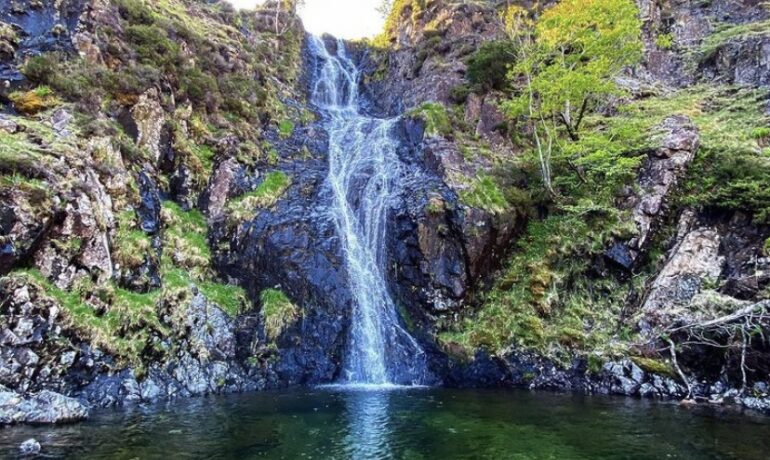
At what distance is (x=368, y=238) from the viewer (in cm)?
2192

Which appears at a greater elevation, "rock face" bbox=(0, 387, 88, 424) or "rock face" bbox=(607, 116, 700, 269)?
"rock face" bbox=(607, 116, 700, 269)

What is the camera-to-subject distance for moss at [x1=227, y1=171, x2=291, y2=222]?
21.2 meters

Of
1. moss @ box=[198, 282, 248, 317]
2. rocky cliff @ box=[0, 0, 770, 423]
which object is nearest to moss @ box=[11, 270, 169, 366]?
rocky cliff @ box=[0, 0, 770, 423]

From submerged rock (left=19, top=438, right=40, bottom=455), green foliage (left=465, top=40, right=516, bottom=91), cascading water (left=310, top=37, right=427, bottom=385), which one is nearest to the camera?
submerged rock (left=19, top=438, right=40, bottom=455)

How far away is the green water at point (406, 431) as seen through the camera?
932 cm

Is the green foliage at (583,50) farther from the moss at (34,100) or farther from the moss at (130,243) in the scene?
the moss at (34,100)

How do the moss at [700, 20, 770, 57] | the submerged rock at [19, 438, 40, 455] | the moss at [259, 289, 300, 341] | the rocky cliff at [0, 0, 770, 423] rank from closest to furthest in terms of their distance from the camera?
the submerged rock at [19, 438, 40, 455] → the rocky cliff at [0, 0, 770, 423] → the moss at [259, 289, 300, 341] → the moss at [700, 20, 770, 57]

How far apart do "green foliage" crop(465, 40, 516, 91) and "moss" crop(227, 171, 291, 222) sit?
14.8 metres

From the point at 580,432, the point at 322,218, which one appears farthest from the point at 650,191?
the point at 322,218

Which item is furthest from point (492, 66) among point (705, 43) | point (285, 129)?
point (705, 43)

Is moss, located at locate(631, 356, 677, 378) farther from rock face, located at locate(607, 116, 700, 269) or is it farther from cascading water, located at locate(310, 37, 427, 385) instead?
cascading water, located at locate(310, 37, 427, 385)

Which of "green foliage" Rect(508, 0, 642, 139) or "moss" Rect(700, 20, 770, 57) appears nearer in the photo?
"green foliage" Rect(508, 0, 642, 139)

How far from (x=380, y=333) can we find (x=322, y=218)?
258 inches

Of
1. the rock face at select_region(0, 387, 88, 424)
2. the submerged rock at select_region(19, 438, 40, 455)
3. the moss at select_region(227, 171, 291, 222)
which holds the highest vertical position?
the moss at select_region(227, 171, 291, 222)
